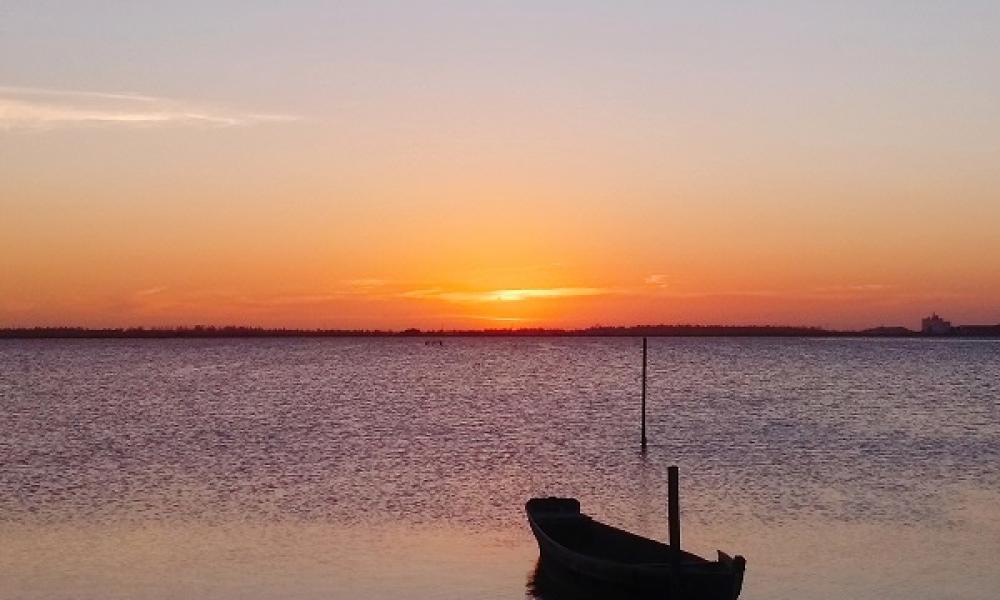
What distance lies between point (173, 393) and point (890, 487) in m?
63.2

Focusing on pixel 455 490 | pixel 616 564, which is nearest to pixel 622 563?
pixel 616 564

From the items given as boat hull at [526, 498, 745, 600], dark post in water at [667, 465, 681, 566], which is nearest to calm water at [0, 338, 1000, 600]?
boat hull at [526, 498, 745, 600]

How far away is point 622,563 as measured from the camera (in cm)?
2255

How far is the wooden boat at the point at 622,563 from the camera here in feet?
68.4

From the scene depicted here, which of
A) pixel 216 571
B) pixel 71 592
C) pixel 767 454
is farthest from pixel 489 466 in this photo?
pixel 71 592

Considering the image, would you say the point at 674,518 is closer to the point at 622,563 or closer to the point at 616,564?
the point at 616,564

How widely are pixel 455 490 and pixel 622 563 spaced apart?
14.5 meters

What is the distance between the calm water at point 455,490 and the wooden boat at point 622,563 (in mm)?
973

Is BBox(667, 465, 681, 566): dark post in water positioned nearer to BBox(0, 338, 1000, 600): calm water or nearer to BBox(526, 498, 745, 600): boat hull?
BBox(526, 498, 745, 600): boat hull

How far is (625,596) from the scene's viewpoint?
71.2ft

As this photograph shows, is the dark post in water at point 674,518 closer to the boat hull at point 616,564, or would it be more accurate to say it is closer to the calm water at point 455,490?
the boat hull at point 616,564

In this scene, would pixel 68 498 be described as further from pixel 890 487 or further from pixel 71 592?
pixel 890 487

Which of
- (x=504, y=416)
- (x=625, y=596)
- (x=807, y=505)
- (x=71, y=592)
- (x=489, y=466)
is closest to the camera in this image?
(x=625, y=596)

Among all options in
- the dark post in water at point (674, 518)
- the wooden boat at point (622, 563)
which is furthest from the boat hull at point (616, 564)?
the dark post in water at point (674, 518)
